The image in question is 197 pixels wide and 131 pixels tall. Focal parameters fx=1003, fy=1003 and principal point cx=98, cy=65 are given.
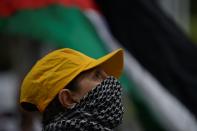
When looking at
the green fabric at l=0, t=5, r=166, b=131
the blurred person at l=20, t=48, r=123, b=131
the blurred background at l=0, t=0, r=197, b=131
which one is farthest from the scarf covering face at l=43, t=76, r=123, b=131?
the blurred background at l=0, t=0, r=197, b=131

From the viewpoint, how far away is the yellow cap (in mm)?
4258

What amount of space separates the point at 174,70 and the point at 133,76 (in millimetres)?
436

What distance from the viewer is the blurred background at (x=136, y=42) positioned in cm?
859

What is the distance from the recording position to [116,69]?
14.7 ft

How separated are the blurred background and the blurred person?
4189 mm

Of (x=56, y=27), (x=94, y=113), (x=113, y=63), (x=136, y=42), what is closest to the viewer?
(x=94, y=113)

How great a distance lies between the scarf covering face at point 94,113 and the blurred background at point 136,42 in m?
4.22

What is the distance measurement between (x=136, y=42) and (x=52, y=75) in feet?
17.1

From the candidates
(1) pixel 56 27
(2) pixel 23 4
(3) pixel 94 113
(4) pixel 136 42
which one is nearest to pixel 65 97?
(3) pixel 94 113

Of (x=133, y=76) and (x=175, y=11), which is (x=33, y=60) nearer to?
(x=133, y=76)

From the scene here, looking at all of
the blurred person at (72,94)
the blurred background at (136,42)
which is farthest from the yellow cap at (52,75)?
the blurred background at (136,42)

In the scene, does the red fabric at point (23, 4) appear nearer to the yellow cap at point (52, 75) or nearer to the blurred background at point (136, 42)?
the blurred background at point (136, 42)

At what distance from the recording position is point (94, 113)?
424 centimetres

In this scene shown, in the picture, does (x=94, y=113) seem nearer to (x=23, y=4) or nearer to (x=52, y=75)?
(x=52, y=75)
